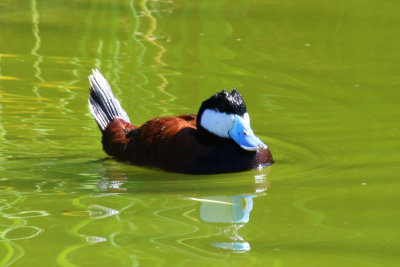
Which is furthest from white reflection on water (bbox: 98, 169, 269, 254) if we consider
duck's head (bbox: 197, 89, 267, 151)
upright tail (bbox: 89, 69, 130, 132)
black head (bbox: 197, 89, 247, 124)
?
upright tail (bbox: 89, 69, 130, 132)

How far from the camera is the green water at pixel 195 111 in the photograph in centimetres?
531

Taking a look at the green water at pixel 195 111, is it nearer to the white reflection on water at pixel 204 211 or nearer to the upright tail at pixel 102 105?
the white reflection on water at pixel 204 211

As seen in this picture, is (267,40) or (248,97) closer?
(248,97)

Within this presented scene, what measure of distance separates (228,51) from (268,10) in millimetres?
2067

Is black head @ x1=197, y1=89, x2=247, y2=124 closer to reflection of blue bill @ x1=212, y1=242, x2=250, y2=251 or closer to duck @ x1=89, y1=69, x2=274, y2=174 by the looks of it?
duck @ x1=89, y1=69, x2=274, y2=174

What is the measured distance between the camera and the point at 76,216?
579cm

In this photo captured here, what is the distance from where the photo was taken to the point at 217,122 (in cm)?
707

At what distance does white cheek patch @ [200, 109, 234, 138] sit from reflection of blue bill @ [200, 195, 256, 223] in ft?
2.73

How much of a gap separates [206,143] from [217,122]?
20 cm

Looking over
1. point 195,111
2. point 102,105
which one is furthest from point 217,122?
point 195,111

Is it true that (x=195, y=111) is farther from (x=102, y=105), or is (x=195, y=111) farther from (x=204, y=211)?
(x=204, y=211)

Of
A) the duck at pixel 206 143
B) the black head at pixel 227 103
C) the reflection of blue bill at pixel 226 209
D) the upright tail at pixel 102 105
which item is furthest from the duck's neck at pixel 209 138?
the upright tail at pixel 102 105

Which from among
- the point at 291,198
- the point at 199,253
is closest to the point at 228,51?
the point at 291,198

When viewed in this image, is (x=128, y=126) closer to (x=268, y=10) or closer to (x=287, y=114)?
(x=287, y=114)
